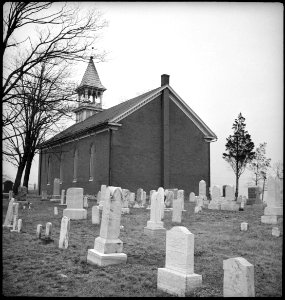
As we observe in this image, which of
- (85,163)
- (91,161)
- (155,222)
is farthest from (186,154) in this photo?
A: (155,222)

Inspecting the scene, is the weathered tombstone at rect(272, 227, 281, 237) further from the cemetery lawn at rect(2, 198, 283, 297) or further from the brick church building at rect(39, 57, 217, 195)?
the brick church building at rect(39, 57, 217, 195)

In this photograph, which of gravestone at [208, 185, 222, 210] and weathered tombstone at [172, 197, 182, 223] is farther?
gravestone at [208, 185, 222, 210]

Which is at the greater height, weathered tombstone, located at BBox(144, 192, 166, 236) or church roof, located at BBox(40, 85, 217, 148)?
church roof, located at BBox(40, 85, 217, 148)

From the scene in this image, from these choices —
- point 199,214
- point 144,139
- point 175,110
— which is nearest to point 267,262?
point 199,214

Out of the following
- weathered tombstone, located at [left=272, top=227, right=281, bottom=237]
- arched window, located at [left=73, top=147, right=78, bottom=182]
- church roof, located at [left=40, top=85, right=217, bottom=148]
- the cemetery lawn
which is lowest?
the cemetery lawn

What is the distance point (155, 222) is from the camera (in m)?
12.1

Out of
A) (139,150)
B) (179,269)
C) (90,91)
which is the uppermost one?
(90,91)

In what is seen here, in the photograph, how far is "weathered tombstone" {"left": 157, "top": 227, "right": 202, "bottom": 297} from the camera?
5637 millimetres

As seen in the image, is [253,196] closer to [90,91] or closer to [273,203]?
[273,203]

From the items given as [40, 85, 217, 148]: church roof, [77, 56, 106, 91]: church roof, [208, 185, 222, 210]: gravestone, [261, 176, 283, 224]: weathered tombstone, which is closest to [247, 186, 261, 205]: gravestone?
[208, 185, 222, 210]: gravestone

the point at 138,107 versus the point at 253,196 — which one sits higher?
the point at 138,107

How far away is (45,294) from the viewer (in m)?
5.47

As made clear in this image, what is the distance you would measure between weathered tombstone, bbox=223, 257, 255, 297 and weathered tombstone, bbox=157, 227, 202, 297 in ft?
2.15

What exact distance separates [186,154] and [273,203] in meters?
16.5
